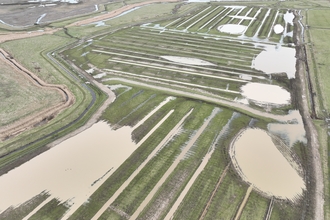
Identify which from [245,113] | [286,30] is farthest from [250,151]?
[286,30]

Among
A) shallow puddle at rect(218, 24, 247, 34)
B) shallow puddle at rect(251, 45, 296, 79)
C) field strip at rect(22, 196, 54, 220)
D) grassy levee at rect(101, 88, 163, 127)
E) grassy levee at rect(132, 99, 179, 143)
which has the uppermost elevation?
shallow puddle at rect(218, 24, 247, 34)

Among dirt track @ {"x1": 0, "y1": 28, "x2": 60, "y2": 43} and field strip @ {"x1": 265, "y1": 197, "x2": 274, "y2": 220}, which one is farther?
dirt track @ {"x1": 0, "y1": 28, "x2": 60, "y2": 43}

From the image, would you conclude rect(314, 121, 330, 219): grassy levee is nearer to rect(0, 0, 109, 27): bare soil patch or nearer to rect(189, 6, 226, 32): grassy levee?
rect(189, 6, 226, 32): grassy levee

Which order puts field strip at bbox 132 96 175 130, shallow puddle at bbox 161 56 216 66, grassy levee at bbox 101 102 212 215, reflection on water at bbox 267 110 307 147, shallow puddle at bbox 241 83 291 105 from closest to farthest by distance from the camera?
grassy levee at bbox 101 102 212 215, reflection on water at bbox 267 110 307 147, field strip at bbox 132 96 175 130, shallow puddle at bbox 241 83 291 105, shallow puddle at bbox 161 56 216 66

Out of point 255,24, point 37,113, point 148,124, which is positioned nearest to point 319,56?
point 255,24

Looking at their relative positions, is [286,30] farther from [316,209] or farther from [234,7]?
[316,209]

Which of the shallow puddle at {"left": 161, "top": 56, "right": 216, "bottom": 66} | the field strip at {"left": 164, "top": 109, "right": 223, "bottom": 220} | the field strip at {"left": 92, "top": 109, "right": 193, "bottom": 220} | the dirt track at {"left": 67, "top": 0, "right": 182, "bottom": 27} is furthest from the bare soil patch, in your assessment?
the field strip at {"left": 164, "top": 109, "right": 223, "bottom": 220}
